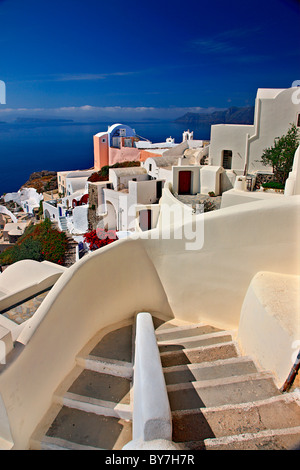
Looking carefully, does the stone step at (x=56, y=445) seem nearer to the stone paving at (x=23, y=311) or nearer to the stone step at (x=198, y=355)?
the stone step at (x=198, y=355)

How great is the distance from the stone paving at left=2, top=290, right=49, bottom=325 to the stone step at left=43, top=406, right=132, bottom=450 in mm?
2858

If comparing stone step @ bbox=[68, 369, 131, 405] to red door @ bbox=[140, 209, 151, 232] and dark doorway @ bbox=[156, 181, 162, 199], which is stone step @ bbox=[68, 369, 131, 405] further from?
dark doorway @ bbox=[156, 181, 162, 199]

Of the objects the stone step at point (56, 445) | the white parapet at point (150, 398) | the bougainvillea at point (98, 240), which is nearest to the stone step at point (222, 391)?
the white parapet at point (150, 398)

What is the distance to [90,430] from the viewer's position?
367cm

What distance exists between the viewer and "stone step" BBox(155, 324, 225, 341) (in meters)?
4.99

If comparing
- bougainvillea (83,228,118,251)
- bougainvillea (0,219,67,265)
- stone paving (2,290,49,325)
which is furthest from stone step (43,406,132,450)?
bougainvillea (0,219,67,265)

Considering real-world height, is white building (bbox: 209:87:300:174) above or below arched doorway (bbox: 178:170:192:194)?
above

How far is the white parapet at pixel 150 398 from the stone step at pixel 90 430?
30.8 inches

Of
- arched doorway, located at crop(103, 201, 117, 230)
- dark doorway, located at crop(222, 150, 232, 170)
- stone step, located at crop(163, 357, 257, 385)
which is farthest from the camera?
arched doorway, located at crop(103, 201, 117, 230)

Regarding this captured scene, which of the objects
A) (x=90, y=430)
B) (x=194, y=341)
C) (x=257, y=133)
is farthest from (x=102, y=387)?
(x=257, y=133)

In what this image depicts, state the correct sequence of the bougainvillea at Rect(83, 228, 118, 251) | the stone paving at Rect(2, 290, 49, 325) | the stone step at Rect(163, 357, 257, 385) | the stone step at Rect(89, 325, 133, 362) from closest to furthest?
the stone step at Rect(163, 357, 257, 385) < the stone step at Rect(89, 325, 133, 362) < the stone paving at Rect(2, 290, 49, 325) < the bougainvillea at Rect(83, 228, 118, 251)

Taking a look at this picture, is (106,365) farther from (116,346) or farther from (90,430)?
(90,430)

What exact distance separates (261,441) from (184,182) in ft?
50.3

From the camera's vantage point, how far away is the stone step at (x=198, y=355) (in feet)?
14.5
